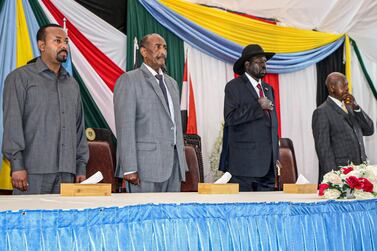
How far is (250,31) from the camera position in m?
5.94

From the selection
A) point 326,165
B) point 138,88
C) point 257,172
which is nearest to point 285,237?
point 138,88

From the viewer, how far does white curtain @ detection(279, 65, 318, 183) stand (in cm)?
643

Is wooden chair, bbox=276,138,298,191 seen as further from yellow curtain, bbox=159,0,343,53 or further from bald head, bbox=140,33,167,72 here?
bald head, bbox=140,33,167,72

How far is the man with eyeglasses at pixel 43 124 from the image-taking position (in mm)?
2889

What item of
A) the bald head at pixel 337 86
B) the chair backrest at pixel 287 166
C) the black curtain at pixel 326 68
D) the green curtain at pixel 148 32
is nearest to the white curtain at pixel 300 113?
the black curtain at pixel 326 68

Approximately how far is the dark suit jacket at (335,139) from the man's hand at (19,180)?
2.30m

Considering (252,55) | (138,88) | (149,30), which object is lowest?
(138,88)

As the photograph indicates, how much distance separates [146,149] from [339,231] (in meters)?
1.39

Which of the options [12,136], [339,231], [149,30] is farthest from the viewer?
[149,30]

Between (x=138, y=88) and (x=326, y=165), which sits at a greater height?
(x=138, y=88)

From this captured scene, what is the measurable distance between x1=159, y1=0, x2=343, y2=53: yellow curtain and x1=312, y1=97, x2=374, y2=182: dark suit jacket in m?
1.63

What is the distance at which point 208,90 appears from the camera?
5.74 m

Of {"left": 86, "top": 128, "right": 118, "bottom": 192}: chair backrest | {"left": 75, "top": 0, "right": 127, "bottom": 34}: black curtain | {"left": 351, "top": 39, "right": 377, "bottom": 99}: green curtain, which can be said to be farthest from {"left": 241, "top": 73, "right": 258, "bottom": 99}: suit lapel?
{"left": 351, "top": 39, "right": 377, "bottom": 99}: green curtain

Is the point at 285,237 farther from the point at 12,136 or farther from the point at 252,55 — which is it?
the point at 252,55
